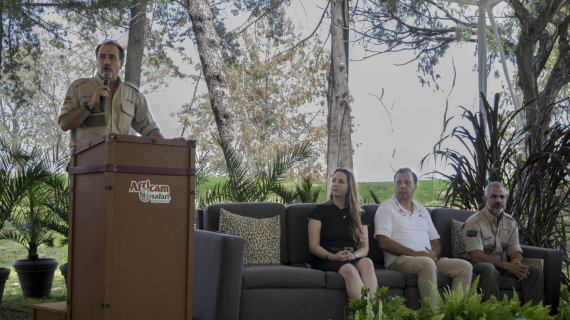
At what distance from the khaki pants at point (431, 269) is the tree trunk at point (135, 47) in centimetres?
421

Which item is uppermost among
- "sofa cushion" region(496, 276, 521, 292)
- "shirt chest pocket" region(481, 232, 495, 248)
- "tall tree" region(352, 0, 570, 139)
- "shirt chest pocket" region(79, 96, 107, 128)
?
"tall tree" region(352, 0, 570, 139)

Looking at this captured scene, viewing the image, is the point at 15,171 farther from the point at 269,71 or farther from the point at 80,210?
the point at 269,71

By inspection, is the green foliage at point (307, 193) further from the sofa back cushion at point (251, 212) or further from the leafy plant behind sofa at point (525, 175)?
the leafy plant behind sofa at point (525, 175)

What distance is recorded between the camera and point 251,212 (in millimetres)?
3609

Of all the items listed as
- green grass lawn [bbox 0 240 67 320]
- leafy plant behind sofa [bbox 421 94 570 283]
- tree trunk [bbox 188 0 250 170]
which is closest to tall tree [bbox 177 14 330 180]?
tree trunk [bbox 188 0 250 170]

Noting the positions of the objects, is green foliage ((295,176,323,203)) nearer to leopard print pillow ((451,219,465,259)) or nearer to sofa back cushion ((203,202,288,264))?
sofa back cushion ((203,202,288,264))

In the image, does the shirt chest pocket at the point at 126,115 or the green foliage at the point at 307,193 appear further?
the green foliage at the point at 307,193

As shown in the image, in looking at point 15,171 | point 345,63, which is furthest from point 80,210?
point 345,63

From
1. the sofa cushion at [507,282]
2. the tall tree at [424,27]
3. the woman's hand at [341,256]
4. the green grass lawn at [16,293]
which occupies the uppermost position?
the tall tree at [424,27]

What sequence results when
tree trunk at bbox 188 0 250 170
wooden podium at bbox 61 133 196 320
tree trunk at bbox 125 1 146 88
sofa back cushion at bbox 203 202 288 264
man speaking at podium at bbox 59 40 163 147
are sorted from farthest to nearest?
tree trunk at bbox 125 1 146 88, tree trunk at bbox 188 0 250 170, sofa back cushion at bbox 203 202 288 264, man speaking at podium at bbox 59 40 163 147, wooden podium at bbox 61 133 196 320

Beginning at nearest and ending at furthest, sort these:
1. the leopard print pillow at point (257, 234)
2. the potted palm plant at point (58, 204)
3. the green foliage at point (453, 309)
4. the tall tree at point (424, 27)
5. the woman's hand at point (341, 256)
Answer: the green foliage at point (453, 309) < the woman's hand at point (341, 256) < the leopard print pillow at point (257, 234) < the potted palm plant at point (58, 204) < the tall tree at point (424, 27)

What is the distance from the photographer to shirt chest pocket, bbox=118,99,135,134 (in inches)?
92.7

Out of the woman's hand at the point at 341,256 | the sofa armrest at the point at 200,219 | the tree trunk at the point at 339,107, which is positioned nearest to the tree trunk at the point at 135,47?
the tree trunk at the point at 339,107

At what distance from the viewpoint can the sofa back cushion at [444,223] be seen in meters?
4.02
